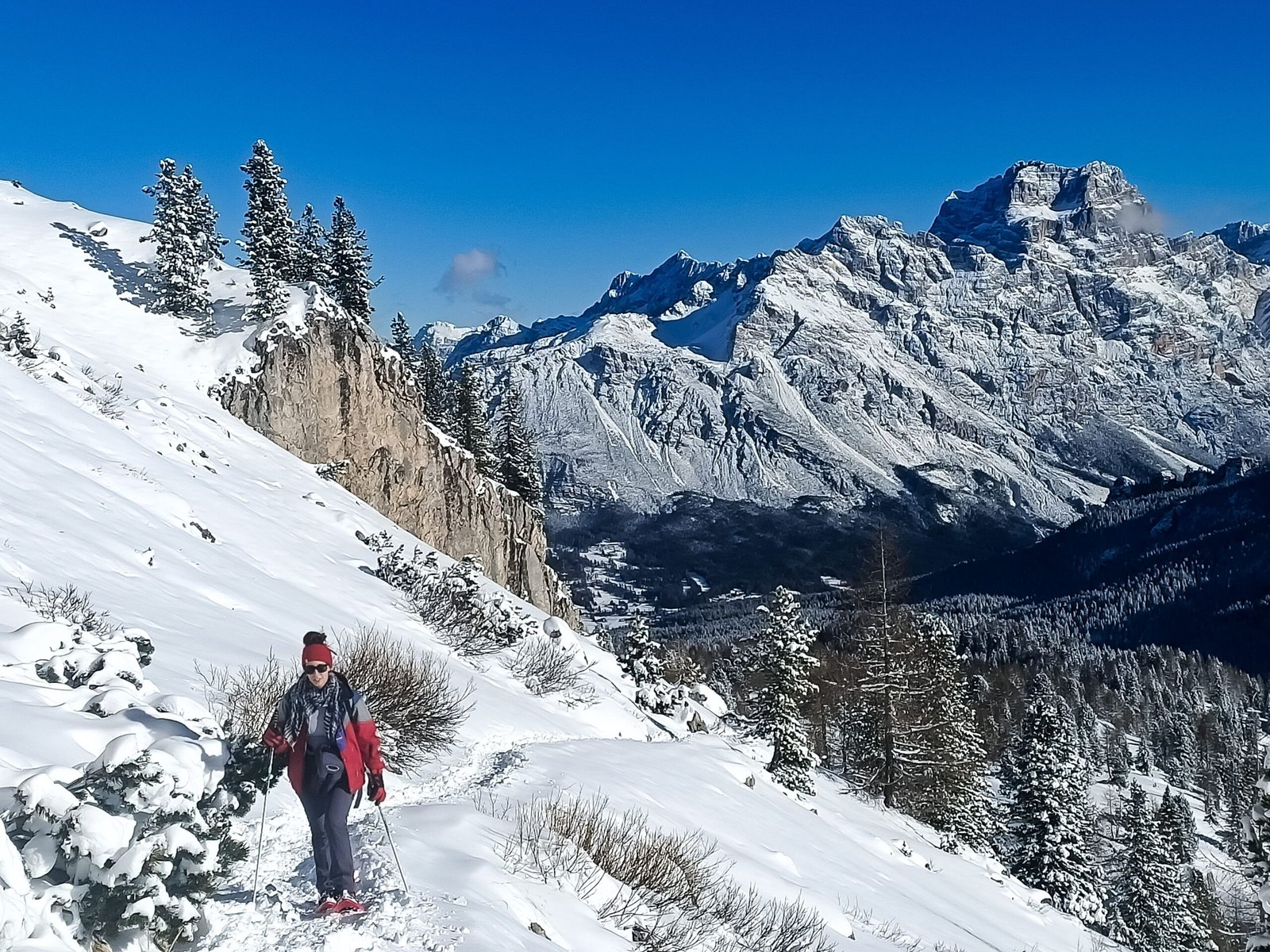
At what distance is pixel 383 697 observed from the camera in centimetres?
966

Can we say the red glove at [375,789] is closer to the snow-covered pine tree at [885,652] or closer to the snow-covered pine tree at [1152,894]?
the snow-covered pine tree at [885,652]

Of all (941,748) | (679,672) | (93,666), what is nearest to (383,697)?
(93,666)

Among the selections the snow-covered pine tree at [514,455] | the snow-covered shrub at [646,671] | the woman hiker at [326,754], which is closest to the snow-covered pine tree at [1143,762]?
the snow-covered pine tree at [514,455]

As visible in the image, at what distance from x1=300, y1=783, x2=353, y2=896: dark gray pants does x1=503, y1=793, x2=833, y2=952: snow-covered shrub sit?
159 centimetres

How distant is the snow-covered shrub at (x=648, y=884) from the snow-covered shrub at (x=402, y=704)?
65.4 inches

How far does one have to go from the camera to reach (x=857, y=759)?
3300 centimetres

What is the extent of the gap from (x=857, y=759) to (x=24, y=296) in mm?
34867

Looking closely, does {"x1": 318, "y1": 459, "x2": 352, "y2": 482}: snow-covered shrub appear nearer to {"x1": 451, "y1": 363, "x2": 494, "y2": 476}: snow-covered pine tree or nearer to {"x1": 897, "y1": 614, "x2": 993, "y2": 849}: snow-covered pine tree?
{"x1": 451, "y1": 363, "x2": 494, "y2": 476}: snow-covered pine tree

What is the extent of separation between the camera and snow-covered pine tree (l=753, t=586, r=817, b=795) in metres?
25.2

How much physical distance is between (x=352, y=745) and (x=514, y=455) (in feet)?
184

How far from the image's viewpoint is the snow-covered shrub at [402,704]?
920cm

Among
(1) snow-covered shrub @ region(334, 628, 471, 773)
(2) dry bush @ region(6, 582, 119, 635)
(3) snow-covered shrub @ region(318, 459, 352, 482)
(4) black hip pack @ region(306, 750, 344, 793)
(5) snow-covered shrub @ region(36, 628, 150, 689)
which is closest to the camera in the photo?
(4) black hip pack @ region(306, 750, 344, 793)

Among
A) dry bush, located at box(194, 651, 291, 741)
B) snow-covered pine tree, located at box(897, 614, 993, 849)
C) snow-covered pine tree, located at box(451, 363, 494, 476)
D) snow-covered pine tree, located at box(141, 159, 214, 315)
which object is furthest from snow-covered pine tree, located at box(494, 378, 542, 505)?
dry bush, located at box(194, 651, 291, 741)

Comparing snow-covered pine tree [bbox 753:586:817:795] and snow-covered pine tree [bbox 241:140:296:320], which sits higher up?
snow-covered pine tree [bbox 241:140:296:320]
